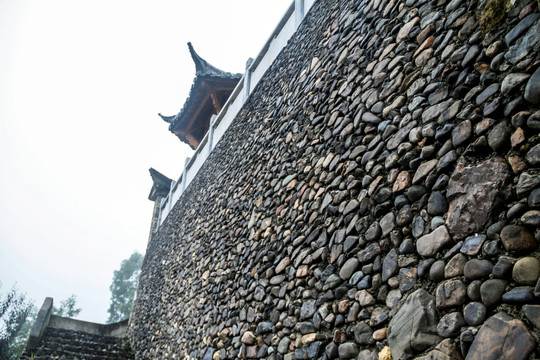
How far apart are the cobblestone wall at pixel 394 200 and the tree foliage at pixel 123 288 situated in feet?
71.1

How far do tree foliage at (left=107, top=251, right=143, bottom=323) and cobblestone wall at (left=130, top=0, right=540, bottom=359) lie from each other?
21.7 meters

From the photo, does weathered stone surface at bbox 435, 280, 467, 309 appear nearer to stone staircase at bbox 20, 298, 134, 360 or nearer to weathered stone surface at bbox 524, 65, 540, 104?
weathered stone surface at bbox 524, 65, 540, 104

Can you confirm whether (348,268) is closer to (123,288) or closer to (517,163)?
(517,163)

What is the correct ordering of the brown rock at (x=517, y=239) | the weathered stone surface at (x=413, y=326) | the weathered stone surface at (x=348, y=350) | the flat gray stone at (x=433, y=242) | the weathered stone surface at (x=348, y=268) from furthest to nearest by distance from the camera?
1. the weathered stone surface at (x=348, y=268)
2. the weathered stone surface at (x=348, y=350)
3. the flat gray stone at (x=433, y=242)
4. the weathered stone surface at (x=413, y=326)
5. the brown rock at (x=517, y=239)

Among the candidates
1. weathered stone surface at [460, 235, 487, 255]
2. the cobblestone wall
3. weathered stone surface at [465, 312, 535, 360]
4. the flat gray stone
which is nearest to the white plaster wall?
the cobblestone wall

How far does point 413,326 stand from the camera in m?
1.70

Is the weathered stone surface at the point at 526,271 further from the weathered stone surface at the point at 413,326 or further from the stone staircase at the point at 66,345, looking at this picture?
the stone staircase at the point at 66,345

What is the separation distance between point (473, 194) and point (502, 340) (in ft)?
2.09

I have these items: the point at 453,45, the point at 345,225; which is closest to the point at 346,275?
the point at 345,225

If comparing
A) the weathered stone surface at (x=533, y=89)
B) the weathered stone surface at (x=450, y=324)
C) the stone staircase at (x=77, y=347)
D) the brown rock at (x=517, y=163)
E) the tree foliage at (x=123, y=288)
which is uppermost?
the tree foliage at (x=123, y=288)

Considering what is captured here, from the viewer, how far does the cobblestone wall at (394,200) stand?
1.52 m

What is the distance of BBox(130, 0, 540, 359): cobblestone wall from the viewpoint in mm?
1524

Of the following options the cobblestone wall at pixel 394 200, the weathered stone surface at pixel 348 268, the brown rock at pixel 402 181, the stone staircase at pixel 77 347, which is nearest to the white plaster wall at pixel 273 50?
the cobblestone wall at pixel 394 200

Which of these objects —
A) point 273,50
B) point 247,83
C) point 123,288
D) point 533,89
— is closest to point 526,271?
point 533,89
